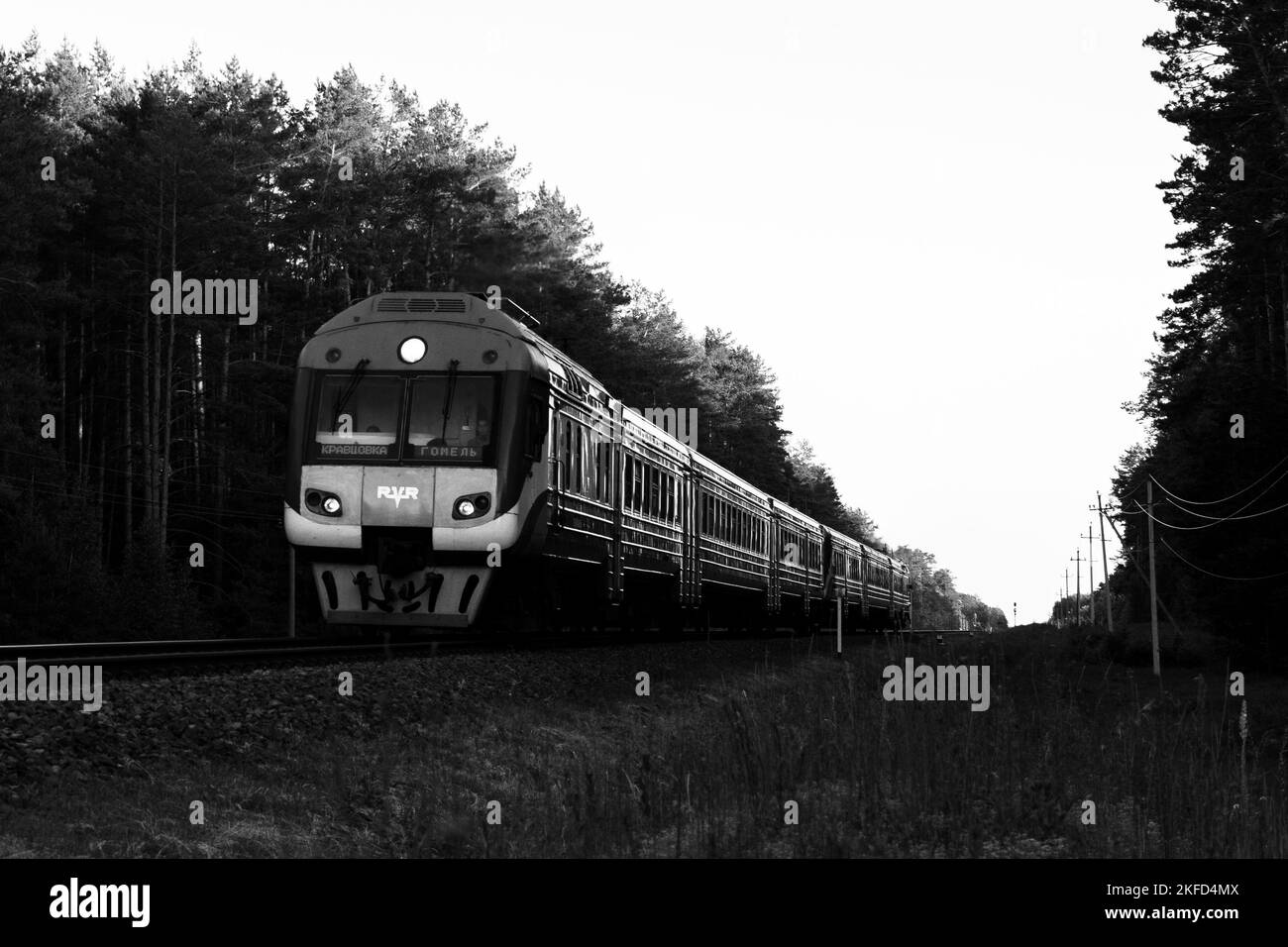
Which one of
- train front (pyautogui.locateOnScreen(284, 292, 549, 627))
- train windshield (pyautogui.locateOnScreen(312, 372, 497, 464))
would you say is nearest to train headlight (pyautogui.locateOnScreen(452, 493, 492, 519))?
train front (pyautogui.locateOnScreen(284, 292, 549, 627))

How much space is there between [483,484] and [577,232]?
45893 millimetres

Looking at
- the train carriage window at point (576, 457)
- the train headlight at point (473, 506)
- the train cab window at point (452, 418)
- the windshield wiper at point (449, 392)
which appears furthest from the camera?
the train carriage window at point (576, 457)

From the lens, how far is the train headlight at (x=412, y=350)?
619 inches

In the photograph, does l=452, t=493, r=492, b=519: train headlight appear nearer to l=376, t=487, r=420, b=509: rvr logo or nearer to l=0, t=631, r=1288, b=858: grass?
l=376, t=487, r=420, b=509: rvr logo

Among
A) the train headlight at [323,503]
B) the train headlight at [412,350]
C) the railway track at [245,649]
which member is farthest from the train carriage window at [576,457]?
the train headlight at [323,503]

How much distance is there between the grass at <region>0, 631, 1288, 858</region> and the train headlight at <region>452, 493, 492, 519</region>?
3.16 m

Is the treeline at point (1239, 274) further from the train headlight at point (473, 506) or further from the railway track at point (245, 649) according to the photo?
the train headlight at point (473, 506)

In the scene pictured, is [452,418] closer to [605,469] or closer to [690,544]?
[605,469]

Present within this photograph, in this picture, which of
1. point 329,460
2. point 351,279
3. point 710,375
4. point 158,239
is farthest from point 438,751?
point 710,375

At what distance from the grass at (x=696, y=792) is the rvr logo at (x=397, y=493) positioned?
11.2 feet

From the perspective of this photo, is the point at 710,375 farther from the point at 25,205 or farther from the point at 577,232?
the point at 25,205

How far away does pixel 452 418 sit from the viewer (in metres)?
15.6

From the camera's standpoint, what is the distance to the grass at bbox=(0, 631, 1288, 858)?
702cm

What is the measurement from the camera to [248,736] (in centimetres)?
958
